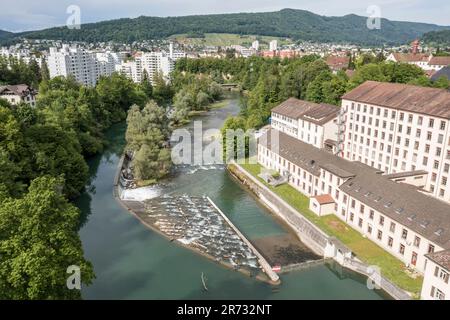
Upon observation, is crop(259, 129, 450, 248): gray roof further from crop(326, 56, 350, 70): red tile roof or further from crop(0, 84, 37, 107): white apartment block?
crop(326, 56, 350, 70): red tile roof

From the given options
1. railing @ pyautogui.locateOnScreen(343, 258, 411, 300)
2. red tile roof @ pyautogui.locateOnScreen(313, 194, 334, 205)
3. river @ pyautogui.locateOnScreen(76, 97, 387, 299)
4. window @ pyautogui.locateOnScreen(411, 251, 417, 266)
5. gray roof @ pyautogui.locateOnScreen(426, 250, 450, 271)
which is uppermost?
gray roof @ pyautogui.locateOnScreen(426, 250, 450, 271)

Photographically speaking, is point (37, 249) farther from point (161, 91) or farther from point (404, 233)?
point (161, 91)

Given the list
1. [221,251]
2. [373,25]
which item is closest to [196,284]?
[221,251]

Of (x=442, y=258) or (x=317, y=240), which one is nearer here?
(x=442, y=258)

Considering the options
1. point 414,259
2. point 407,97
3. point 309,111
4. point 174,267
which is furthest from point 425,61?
point 174,267

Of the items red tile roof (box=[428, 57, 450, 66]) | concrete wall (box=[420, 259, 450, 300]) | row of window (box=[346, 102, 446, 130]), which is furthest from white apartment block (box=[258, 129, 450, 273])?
red tile roof (box=[428, 57, 450, 66])

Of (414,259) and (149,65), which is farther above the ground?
(149,65)

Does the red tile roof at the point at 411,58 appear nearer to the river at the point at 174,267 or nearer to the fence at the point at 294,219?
the fence at the point at 294,219
